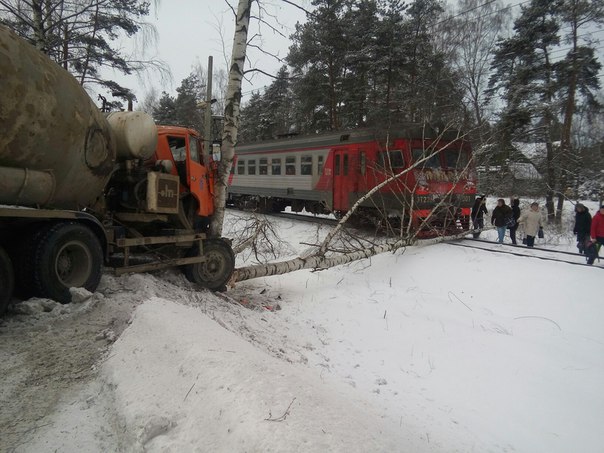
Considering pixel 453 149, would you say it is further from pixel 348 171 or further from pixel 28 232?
pixel 28 232

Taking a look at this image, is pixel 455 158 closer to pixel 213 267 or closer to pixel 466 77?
pixel 213 267

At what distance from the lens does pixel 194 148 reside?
6840mm

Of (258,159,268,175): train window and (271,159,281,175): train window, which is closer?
(271,159,281,175): train window

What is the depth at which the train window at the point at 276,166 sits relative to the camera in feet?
54.6

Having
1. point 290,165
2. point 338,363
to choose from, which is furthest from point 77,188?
point 290,165

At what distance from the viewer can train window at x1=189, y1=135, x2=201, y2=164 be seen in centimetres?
676

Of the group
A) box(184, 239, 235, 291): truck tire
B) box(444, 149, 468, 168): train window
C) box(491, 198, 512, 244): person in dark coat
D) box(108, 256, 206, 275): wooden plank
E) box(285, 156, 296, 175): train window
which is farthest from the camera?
box(285, 156, 296, 175): train window

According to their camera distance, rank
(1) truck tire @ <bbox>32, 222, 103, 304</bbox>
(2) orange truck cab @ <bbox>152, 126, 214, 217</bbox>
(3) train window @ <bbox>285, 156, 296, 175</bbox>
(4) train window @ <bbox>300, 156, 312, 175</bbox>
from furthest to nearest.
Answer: (3) train window @ <bbox>285, 156, 296, 175</bbox>
(4) train window @ <bbox>300, 156, 312, 175</bbox>
(2) orange truck cab @ <bbox>152, 126, 214, 217</bbox>
(1) truck tire @ <bbox>32, 222, 103, 304</bbox>

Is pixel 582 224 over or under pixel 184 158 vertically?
under

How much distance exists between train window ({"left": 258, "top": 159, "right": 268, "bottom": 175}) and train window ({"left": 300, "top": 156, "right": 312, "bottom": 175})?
8.78ft

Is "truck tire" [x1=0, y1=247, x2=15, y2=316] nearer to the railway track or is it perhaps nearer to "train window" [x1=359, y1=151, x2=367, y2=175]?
the railway track

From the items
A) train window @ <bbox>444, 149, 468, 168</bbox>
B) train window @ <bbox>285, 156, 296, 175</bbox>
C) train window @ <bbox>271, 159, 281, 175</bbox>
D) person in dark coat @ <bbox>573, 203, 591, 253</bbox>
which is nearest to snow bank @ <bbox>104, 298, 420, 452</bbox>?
person in dark coat @ <bbox>573, 203, 591, 253</bbox>

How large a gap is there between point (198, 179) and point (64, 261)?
2.86 m

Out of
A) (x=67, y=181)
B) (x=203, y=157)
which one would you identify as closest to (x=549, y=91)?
(x=203, y=157)
